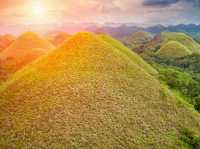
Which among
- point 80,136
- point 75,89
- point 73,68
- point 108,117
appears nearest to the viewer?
point 80,136

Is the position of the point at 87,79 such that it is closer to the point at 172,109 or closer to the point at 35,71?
the point at 35,71

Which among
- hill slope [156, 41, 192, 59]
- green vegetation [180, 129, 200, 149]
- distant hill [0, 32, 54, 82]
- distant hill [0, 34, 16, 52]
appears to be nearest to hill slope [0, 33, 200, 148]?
green vegetation [180, 129, 200, 149]

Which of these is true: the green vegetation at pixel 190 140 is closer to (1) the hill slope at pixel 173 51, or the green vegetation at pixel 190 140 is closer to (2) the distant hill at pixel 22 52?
(2) the distant hill at pixel 22 52

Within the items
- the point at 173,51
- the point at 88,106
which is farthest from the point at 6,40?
the point at 88,106

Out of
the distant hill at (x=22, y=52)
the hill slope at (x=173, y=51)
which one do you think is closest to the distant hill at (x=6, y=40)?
the distant hill at (x=22, y=52)

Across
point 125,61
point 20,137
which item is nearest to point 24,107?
point 20,137

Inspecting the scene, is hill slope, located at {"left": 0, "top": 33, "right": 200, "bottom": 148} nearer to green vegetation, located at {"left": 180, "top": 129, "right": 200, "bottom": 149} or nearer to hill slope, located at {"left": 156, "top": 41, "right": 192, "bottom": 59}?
green vegetation, located at {"left": 180, "top": 129, "right": 200, "bottom": 149}

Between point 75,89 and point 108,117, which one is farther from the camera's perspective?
point 75,89
